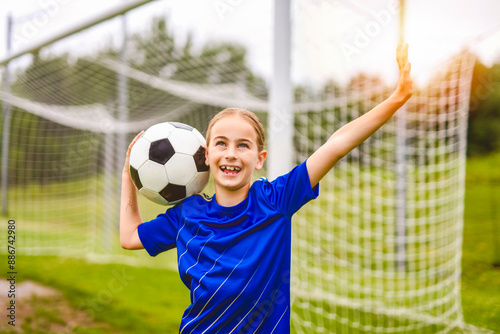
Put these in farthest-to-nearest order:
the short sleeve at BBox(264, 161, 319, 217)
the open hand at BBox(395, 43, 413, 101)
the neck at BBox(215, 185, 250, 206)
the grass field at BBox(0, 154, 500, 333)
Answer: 1. the grass field at BBox(0, 154, 500, 333)
2. the neck at BBox(215, 185, 250, 206)
3. the short sleeve at BBox(264, 161, 319, 217)
4. the open hand at BBox(395, 43, 413, 101)

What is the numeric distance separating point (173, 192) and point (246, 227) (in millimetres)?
385

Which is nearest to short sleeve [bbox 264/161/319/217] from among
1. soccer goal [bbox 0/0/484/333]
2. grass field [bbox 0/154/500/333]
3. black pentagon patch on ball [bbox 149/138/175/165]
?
black pentagon patch on ball [bbox 149/138/175/165]

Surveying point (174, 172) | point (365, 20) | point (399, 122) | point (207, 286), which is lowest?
point (207, 286)

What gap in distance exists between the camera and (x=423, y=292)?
4.55m

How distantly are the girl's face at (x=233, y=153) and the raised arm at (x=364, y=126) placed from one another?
0.24 m

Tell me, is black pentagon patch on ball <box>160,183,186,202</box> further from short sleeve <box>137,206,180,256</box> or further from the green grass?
the green grass

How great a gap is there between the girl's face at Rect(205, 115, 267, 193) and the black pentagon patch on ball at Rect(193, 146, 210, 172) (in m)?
0.16

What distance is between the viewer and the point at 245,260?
5.06 feet

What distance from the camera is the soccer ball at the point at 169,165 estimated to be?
183 cm

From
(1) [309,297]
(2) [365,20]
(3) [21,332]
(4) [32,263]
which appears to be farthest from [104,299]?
(2) [365,20]

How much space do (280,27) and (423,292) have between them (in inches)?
125

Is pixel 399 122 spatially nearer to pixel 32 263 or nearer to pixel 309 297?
pixel 309 297

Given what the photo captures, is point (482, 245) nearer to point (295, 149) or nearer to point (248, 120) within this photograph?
point (295, 149)

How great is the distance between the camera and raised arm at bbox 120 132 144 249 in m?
1.85
